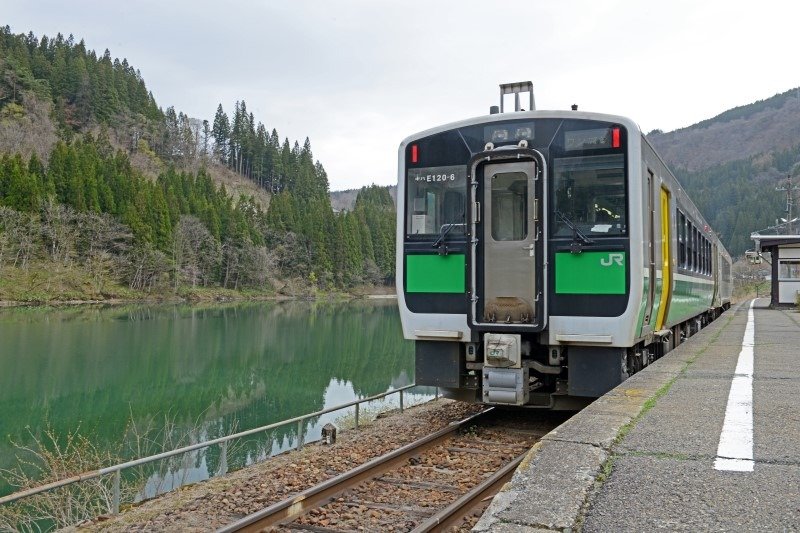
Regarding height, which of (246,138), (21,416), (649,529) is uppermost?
(246,138)

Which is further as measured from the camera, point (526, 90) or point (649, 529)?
point (526, 90)

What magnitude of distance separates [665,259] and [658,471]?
558cm

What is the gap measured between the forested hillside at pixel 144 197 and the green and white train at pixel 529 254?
52.1 metres

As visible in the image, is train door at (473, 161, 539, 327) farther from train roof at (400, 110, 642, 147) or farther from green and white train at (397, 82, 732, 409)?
train roof at (400, 110, 642, 147)

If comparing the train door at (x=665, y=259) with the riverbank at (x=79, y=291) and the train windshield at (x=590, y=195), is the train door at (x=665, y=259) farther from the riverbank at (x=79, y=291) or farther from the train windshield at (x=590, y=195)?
the riverbank at (x=79, y=291)

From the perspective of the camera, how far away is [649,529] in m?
2.95

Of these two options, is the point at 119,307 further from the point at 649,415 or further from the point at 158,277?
the point at 649,415

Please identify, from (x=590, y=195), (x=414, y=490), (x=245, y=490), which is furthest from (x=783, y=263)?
(x=245, y=490)

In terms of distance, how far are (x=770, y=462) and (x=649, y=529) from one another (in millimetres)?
1367

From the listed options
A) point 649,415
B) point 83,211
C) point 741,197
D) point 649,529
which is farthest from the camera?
point 741,197

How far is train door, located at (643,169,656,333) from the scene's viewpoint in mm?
7488

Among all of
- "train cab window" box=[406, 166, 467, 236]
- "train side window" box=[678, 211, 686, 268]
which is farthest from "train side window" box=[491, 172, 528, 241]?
"train side window" box=[678, 211, 686, 268]

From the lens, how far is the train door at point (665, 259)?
866 centimetres

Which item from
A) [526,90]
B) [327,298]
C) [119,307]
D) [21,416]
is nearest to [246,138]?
[327,298]
